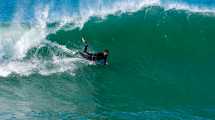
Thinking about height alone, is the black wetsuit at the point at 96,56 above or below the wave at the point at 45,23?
below

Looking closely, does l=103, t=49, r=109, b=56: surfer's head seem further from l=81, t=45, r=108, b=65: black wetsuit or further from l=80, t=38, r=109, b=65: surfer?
l=81, t=45, r=108, b=65: black wetsuit

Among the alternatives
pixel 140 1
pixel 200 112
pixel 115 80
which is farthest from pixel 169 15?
pixel 200 112

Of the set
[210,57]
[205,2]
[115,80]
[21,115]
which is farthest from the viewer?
[205,2]

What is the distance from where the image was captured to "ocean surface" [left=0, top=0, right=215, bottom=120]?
21.7 m

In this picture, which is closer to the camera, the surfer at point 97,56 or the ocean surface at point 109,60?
the ocean surface at point 109,60

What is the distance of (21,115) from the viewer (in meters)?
20.5

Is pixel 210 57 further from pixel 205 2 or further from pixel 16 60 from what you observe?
pixel 16 60

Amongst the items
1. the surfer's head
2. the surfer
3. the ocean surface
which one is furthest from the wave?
the surfer's head

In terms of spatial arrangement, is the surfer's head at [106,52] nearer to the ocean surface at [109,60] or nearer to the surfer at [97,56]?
the surfer at [97,56]

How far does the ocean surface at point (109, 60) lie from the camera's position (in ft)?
71.1

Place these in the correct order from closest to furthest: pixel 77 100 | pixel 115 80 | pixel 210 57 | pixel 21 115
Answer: pixel 21 115 → pixel 77 100 → pixel 115 80 → pixel 210 57

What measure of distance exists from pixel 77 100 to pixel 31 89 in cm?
202

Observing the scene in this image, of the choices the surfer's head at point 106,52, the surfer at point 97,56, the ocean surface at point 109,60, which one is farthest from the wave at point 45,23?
the surfer's head at point 106,52

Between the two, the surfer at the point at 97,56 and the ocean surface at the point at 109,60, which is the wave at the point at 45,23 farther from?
the surfer at the point at 97,56
